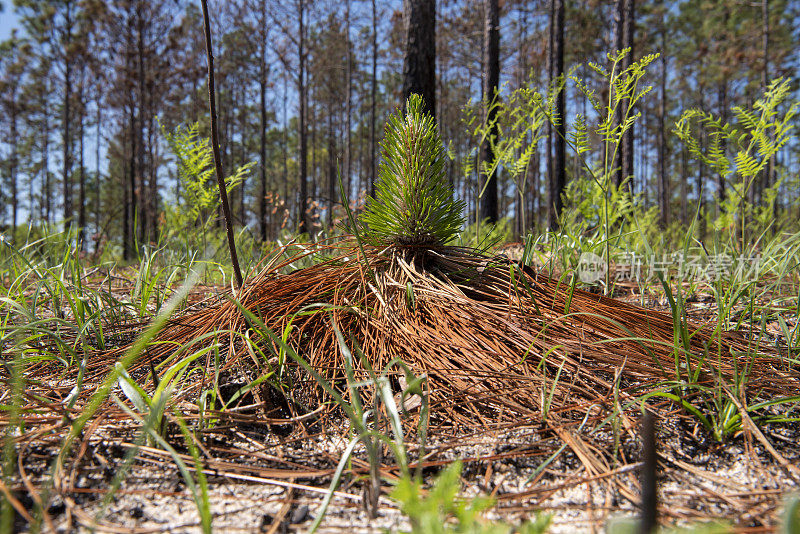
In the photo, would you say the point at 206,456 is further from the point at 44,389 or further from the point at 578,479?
the point at 578,479

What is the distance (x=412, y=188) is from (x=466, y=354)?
0.53 m

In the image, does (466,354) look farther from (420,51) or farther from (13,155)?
(13,155)

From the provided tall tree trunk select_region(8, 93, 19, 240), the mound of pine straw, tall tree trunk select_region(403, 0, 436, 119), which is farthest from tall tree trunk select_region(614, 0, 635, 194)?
tall tree trunk select_region(8, 93, 19, 240)

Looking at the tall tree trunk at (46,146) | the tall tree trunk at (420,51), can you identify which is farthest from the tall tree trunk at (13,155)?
the tall tree trunk at (420,51)

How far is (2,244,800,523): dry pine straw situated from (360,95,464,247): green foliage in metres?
0.10

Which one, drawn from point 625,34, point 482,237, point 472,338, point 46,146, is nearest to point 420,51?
point 482,237

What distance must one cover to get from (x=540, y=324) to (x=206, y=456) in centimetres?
88

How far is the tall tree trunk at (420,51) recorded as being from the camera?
349cm

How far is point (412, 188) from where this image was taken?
1234 millimetres

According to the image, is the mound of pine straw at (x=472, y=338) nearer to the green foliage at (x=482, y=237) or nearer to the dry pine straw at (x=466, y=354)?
the dry pine straw at (x=466, y=354)

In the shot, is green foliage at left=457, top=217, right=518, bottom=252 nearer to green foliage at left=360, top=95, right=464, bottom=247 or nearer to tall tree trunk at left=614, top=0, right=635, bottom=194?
green foliage at left=360, top=95, right=464, bottom=247

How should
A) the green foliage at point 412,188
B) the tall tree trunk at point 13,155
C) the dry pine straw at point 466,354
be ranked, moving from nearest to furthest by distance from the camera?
the dry pine straw at point 466,354, the green foliage at point 412,188, the tall tree trunk at point 13,155

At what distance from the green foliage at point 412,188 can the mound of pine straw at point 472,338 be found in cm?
A: 9

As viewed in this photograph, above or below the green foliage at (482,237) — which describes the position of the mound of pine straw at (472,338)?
below
